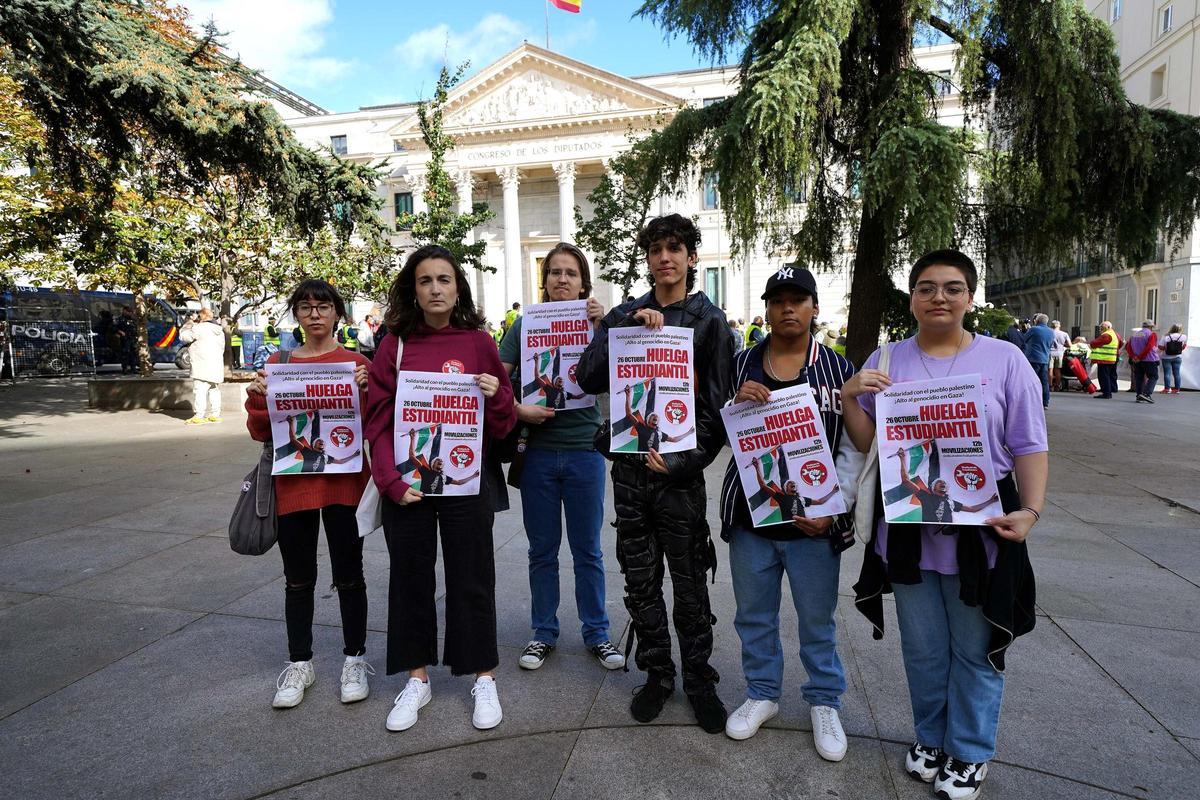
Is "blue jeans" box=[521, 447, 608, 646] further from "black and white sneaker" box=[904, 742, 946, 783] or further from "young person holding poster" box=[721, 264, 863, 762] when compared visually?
"black and white sneaker" box=[904, 742, 946, 783]

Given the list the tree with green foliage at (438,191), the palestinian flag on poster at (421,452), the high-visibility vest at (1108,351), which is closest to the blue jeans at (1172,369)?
the high-visibility vest at (1108,351)

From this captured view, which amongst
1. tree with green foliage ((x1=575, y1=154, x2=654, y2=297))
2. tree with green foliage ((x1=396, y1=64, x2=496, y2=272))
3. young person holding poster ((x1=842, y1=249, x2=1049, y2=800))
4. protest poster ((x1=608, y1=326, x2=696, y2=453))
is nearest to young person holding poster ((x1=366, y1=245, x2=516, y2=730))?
protest poster ((x1=608, y1=326, x2=696, y2=453))

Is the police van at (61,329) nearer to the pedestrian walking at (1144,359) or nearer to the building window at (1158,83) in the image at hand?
the pedestrian walking at (1144,359)

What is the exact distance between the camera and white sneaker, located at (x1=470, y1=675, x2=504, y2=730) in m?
2.87

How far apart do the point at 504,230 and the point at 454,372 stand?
4366cm

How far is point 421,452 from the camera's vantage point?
2.88m

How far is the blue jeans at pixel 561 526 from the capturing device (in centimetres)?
338

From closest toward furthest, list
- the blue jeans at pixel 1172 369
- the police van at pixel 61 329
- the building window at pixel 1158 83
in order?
the blue jeans at pixel 1172 369, the police van at pixel 61 329, the building window at pixel 1158 83

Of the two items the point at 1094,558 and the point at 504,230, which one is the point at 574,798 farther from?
the point at 504,230

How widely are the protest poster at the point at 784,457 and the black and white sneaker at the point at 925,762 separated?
3.10 feet

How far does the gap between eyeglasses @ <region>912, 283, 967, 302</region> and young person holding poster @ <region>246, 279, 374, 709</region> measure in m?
2.32

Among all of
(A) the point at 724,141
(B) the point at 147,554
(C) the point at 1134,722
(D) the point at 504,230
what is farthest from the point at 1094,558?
(D) the point at 504,230

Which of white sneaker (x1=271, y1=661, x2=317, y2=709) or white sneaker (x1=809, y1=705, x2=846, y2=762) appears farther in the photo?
white sneaker (x1=271, y1=661, x2=317, y2=709)

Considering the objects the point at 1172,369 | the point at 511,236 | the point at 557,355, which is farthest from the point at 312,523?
the point at 511,236
